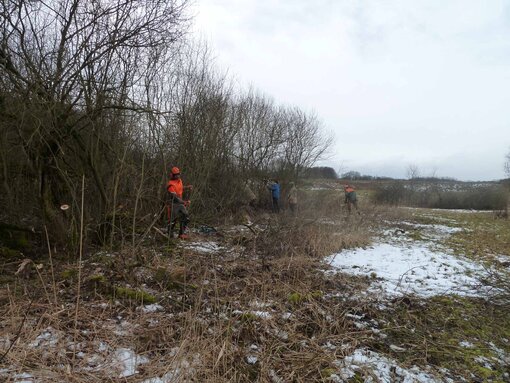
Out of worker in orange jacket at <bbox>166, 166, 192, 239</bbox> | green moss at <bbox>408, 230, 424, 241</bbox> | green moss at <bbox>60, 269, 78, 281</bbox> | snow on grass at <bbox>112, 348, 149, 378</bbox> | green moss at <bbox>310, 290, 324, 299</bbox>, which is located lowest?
green moss at <bbox>408, 230, 424, 241</bbox>

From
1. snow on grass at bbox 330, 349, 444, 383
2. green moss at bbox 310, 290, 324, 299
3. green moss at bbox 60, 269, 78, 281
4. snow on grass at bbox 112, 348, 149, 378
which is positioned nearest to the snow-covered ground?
green moss at bbox 310, 290, 324, 299

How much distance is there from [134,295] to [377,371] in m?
2.82

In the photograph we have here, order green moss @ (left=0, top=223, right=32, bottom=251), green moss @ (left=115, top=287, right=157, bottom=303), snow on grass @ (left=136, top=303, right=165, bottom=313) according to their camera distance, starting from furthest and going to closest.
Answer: green moss @ (left=0, top=223, right=32, bottom=251) → green moss @ (left=115, top=287, right=157, bottom=303) → snow on grass @ (left=136, top=303, right=165, bottom=313)

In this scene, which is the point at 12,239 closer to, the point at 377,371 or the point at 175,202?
the point at 175,202

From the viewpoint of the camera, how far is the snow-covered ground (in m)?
5.63

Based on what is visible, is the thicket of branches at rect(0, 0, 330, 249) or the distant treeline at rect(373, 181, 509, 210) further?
the distant treeline at rect(373, 181, 509, 210)

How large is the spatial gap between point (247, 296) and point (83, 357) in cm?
198

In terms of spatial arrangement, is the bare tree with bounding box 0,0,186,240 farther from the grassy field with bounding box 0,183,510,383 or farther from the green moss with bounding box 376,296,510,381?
the green moss with bounding box 376,296,510,381

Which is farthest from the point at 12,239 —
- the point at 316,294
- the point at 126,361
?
the point at 316,294

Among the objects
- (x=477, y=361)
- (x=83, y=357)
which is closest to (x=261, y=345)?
(x=83, y=357)

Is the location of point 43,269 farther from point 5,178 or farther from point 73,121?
point 73,121

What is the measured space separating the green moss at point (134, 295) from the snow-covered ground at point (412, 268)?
10.7 feet

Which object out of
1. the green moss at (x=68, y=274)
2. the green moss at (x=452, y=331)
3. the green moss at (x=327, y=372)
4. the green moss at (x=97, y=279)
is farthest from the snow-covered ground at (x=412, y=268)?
the green moss at (x=68, y=274)

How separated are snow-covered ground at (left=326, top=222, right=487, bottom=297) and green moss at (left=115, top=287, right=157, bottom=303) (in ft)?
10.7
